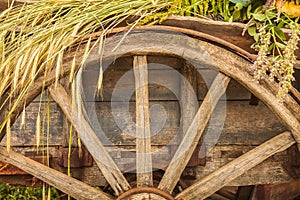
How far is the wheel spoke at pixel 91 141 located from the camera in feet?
8.18

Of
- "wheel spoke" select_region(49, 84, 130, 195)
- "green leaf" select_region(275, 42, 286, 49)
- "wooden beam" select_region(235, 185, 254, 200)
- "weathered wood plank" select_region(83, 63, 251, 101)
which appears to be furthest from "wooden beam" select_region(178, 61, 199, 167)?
"wooden beam" select_region(235, 185, 254, 200)

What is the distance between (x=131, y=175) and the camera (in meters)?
2.92

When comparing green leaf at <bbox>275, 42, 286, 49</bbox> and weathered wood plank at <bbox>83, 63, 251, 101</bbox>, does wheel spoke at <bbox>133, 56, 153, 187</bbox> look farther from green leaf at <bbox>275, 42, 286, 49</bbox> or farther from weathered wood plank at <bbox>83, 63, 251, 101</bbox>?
green leaf at <bbox>275, 42, 286, 49</bbox>

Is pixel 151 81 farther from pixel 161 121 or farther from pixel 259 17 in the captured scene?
pixel 259 17

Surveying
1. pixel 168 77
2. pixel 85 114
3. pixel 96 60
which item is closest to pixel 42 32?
pixel 96 60

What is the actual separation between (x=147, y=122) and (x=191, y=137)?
0.20 m

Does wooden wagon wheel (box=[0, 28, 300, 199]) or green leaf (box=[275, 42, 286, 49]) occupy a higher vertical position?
green leaf (box=[275, 42, 286, 49])

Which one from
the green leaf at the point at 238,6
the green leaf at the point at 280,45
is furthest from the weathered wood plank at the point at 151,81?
the green leaf at the point at 280,45

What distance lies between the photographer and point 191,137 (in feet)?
8.29

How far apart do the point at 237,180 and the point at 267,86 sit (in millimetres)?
660

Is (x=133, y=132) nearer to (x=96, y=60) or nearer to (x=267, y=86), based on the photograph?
(x=96, y=60)

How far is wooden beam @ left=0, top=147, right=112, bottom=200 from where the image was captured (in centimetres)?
249

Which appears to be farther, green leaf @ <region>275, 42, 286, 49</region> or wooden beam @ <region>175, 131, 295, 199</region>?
wooden beam @ <region>175, 131, 295, 199</region>

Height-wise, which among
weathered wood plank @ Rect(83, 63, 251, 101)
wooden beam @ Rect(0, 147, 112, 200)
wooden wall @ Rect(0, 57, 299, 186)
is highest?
weathered wood plank @ Rect(83, 63, 251, 101)
